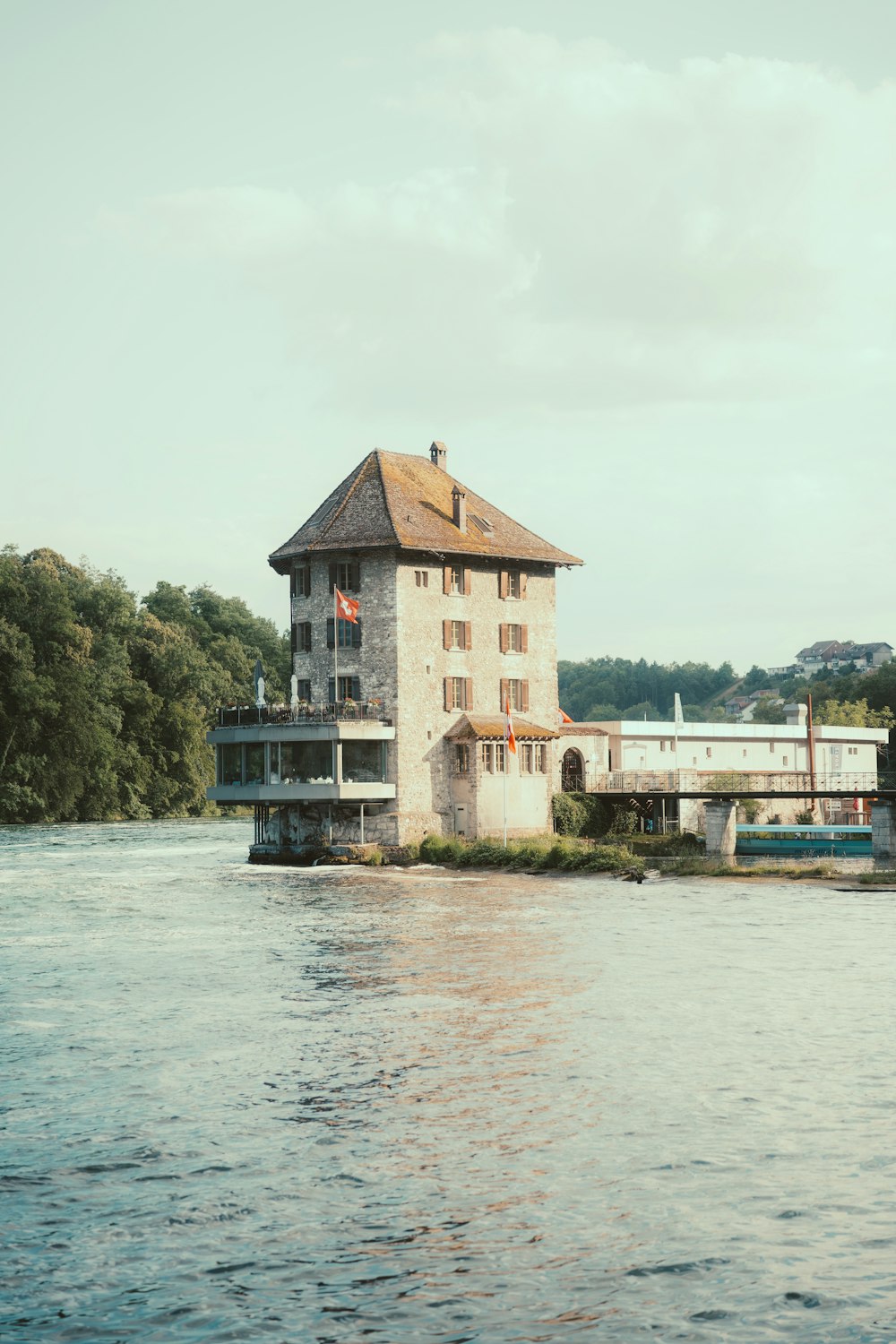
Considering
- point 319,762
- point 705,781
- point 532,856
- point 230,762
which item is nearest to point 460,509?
point 319,762

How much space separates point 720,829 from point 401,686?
46.8ft

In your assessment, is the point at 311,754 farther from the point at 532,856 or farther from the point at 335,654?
the point at 532,856

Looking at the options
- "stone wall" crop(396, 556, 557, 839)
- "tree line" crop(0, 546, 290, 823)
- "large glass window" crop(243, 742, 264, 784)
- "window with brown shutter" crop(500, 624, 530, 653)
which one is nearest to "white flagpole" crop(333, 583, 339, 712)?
"stone wall" crop(396, 556, 557, 839)

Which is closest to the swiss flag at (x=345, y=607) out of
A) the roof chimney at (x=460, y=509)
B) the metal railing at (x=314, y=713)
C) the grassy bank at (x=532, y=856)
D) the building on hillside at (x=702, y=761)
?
the metal railing at (x=314, y=713)

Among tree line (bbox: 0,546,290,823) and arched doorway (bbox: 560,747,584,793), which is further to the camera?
tree line (bbox: 0,546,290,823)

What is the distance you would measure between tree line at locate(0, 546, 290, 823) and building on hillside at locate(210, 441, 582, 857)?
37866mm

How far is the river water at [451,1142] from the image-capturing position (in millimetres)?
11758

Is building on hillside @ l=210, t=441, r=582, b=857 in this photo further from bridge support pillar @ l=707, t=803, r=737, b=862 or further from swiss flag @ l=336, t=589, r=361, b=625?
bridge support pillar @ l=707, t=803, r=737, b=862

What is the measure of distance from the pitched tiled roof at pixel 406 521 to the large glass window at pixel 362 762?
8373 mm

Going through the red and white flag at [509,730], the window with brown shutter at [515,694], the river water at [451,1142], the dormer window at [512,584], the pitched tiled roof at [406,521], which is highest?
the pitched tiled roof at [406,521]

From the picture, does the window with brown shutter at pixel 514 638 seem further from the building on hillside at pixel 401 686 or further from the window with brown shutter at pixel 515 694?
the window with brown shutter at pixel 515 694

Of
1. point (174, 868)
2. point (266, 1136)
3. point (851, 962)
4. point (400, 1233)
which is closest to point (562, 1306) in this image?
point (400, 1233)

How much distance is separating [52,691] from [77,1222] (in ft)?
293

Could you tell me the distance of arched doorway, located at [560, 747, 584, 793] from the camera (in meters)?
71.7
